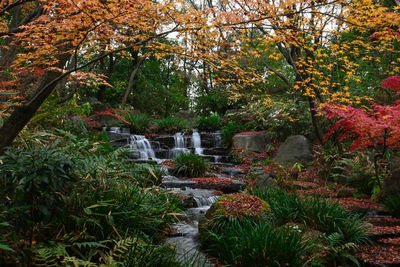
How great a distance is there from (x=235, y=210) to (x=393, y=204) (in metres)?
3.03

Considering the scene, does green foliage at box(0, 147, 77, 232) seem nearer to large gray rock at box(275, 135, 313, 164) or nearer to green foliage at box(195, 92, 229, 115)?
large gray rock at box(275, 135, 313, 164)

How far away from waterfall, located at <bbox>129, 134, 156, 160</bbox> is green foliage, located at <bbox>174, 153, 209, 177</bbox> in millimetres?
2684

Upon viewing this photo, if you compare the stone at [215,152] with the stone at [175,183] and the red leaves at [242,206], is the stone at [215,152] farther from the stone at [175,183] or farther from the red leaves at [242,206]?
the red leaves at [242,206]

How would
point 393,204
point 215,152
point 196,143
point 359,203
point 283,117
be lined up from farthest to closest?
point 196,143 → point 215,152 → point 283,117 → point 359,203 → point 393,204

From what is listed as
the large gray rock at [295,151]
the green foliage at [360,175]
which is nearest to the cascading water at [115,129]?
the large gray rock at [295,151]

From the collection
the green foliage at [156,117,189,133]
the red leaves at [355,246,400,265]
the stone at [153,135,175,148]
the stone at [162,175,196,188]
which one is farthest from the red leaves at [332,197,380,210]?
the green foliage at [156,117,189,133]

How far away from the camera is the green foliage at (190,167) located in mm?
8068

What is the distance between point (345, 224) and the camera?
3754mm

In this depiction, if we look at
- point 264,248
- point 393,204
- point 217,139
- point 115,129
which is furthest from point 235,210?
point 115,129

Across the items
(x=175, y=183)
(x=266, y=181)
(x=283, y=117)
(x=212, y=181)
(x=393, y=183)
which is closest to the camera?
(x=393, y=183)

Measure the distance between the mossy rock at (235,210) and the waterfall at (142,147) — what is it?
686 centimetres

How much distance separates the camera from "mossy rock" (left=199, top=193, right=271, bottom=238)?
3.76 meters

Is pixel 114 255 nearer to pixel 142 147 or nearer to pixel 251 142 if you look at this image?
pixel 142 147

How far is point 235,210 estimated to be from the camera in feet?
12.6
